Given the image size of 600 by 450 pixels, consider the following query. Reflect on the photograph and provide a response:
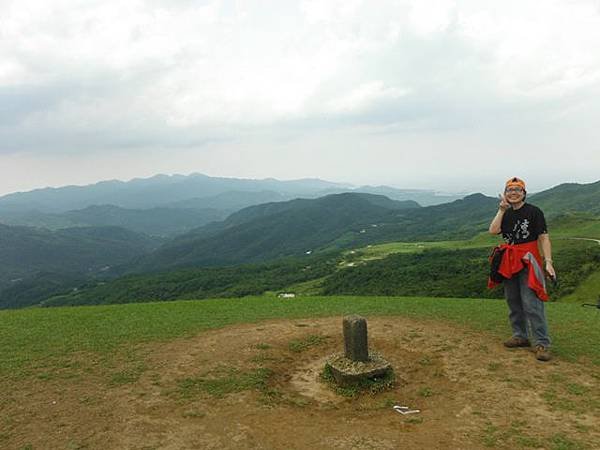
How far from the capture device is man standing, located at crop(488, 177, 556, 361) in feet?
29.5

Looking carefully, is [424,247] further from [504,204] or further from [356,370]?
[356,370]

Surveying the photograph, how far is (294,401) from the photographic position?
782 cm

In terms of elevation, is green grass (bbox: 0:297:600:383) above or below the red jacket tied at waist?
below

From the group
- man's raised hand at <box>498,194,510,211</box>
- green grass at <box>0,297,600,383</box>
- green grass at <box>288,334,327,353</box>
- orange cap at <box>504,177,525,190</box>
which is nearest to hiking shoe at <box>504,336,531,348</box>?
green grass at <box>0,297,600,383</box>

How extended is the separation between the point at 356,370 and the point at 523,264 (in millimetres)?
4116

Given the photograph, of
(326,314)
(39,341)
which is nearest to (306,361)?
(326,314)

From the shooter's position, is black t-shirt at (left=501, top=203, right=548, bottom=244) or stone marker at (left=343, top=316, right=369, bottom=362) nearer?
stone marker at (left=343, top=316, right=369, bottom=362)

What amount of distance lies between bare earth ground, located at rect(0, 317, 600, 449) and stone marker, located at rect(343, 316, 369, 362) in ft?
2.60

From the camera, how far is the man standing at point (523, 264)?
8.98 metres

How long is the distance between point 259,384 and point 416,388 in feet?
9.66

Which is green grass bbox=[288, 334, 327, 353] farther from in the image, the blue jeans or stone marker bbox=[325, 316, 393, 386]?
the blue jeans

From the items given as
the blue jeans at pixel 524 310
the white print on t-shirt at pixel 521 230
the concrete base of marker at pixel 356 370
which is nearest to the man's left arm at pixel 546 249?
the white print on t-shirt at pixel 521 230

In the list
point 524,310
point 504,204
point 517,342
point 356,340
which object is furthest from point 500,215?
point 356,340

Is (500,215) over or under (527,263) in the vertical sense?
over
